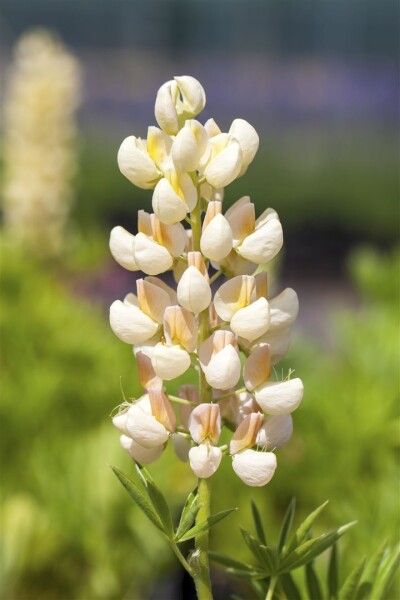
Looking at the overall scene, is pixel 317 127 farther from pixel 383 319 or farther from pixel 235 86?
pixel 383 319

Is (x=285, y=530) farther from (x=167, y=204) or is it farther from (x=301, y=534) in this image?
(x=167, y=204)

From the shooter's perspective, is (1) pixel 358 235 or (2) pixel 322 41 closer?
(2) pixel 322 41

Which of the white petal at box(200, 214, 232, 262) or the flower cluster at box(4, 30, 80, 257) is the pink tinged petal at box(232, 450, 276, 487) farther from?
the flower cluster at box(4, 30, 80, 257)

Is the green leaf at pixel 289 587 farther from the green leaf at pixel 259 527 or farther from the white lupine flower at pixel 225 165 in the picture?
the white lupine flower at pixel 225 165

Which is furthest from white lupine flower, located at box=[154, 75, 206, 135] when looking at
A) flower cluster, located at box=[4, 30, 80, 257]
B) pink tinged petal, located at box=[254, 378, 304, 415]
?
flower cluster, located at box=[4, 30, 80, 257]

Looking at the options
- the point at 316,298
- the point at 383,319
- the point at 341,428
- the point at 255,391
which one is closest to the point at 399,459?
the point at 341,428

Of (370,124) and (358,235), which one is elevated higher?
(370,124)
